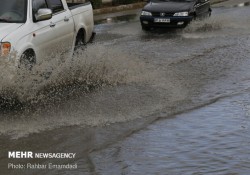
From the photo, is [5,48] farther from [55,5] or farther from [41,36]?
[55,5]

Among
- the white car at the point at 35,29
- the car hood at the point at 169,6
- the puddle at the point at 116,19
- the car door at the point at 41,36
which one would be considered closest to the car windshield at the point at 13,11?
the white car at the point at 35,29

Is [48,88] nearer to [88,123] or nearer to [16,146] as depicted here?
[88,123]

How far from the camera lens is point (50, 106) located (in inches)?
312

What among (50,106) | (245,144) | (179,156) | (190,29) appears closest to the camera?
(179,156)

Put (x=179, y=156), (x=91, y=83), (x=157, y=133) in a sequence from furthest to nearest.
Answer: (x=91, y=83) → (x=157, y=133) → (x=179, y=156)

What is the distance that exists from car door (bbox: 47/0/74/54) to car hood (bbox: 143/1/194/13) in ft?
25.6

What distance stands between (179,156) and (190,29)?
40.0 feet

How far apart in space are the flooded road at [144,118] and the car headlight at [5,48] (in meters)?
0.87

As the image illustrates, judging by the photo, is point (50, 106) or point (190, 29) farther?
point (190, 29)

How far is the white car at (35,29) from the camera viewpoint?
7613 millimetres

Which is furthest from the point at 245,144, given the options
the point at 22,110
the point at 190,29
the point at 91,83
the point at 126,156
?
the point at 190,29

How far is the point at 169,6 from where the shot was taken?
17.5 meters

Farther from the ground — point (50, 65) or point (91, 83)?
point (50, 65)

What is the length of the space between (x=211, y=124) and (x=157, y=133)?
0.83 m
